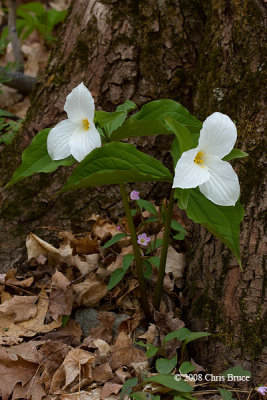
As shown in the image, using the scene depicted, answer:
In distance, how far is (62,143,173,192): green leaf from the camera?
1249 mm

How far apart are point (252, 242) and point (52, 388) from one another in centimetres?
89

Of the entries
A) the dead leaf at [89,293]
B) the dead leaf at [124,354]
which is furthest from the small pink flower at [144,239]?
the dead leaf at [124,354]

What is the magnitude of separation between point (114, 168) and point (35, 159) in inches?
13.3

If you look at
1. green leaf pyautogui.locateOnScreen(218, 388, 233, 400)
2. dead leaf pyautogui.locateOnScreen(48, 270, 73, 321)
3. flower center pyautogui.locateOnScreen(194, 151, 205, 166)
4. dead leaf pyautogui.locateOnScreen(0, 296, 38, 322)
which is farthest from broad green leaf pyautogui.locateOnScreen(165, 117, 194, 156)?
dead leaf pyautogui.locateOnScreen(0, 296, 38, 322)

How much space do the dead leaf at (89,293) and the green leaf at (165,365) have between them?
20.1 inches

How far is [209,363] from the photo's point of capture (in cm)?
160

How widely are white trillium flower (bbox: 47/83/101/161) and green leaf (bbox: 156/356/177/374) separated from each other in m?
0.73

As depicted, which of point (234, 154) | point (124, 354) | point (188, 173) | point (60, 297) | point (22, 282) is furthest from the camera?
point (22, 282)

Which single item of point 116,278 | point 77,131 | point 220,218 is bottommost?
point 116,278

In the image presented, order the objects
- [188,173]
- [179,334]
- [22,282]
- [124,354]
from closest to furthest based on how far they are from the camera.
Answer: [188,173] → [179,334] → [124,354] → [22,282]

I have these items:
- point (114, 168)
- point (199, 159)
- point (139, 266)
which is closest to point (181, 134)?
point (199, 159)

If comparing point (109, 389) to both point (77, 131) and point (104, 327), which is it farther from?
point (77, 131)

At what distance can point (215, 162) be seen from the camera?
122cm

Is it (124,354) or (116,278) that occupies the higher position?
(116,278)
